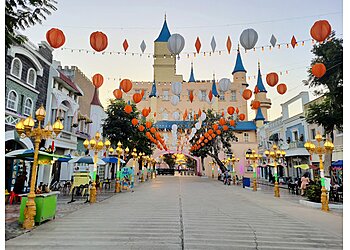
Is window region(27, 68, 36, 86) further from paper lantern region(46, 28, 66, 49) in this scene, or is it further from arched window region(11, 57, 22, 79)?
paper lantern region(46, 28, 66, 49)

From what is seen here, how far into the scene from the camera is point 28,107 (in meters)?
15.7

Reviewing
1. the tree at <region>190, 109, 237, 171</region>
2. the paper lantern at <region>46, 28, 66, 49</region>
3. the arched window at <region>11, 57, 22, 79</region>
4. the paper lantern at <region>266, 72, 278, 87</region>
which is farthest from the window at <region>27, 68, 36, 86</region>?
the tree at <region>190, 109, 237, 171</region>

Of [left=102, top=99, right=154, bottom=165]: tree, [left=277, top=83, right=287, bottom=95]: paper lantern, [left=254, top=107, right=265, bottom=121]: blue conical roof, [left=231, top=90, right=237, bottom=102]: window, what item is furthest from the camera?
[left=231, top=90, right=237, bottom=102]: window

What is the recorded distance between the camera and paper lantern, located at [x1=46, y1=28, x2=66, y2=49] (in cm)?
691

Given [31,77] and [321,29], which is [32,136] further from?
[31,77]

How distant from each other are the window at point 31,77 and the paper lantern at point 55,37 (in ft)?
33.9

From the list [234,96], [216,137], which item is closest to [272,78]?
[216,137]

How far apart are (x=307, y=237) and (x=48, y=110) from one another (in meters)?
16.9

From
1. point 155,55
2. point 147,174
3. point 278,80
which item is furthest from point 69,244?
point 147,174

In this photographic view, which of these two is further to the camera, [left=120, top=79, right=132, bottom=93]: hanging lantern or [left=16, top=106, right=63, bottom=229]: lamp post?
[left=120, top=79, right=132, bottom=93]: hanging lantern

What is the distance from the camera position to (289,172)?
28.8 m

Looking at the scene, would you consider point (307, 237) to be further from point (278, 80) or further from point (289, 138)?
point (289, 138)

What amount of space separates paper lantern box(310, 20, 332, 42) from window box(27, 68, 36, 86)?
15306mm

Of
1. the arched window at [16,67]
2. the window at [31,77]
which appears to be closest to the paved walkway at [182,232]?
the arched window at [16,67]
